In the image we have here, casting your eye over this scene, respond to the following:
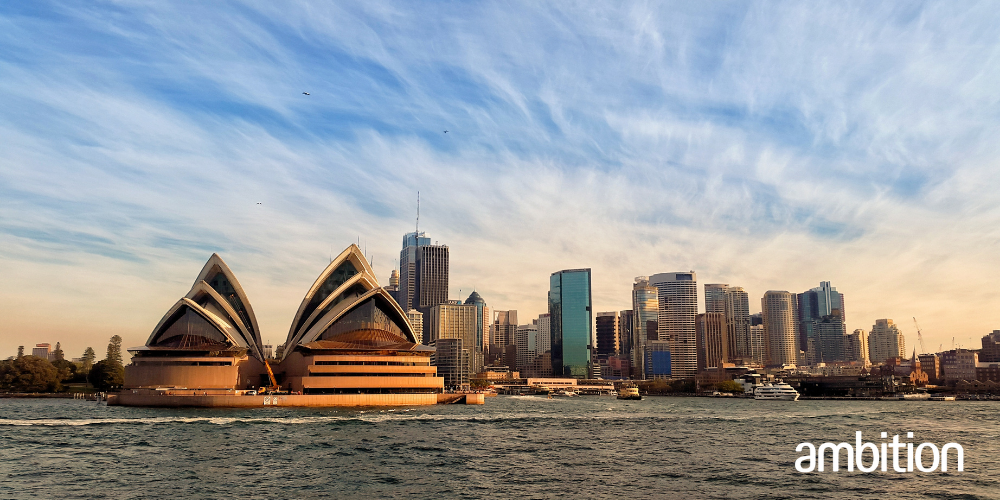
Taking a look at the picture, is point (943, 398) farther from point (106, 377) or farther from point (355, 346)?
point (106, 377)

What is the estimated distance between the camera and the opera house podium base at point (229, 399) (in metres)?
90.5

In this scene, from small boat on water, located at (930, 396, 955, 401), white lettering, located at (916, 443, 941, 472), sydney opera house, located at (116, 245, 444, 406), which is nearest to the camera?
white lettering, located at (916, 443, 941, 472)

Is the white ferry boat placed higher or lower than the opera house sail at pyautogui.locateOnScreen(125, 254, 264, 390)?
lower

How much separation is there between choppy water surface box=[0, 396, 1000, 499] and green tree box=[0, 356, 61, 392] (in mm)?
82889

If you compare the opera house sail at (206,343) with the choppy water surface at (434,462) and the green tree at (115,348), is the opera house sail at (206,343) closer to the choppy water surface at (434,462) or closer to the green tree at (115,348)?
the choppy water surface at (434,462)

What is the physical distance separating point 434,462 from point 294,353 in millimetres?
72749

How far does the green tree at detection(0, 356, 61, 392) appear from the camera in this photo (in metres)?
132

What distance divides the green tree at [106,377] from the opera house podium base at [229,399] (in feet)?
135

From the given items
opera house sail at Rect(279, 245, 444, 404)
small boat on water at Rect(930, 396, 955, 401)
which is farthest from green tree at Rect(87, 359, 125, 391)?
small boat on water at Rect(930, 396, 955, 401)

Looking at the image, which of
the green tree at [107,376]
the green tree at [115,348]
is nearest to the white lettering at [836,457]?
the green tree at [107,376]

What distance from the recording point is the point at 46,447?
43656 millimetres

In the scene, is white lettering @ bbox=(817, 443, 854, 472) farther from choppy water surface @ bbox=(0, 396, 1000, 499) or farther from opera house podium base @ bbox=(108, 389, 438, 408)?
opera house podium base @ bbox=(108, 389, 438, 408)

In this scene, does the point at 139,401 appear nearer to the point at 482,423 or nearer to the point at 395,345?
the point at 395,345

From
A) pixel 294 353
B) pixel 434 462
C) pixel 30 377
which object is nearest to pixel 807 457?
pixel 434 462
